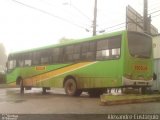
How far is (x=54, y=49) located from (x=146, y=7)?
7.51 meters

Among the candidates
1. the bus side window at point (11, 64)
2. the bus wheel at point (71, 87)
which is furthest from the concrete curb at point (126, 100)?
the bus side window at point (11, 64)

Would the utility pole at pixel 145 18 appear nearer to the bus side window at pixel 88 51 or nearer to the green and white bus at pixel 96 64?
the green and white bus at pixel 96 64

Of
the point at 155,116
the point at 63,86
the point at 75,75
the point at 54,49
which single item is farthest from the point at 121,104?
the point at 54,49

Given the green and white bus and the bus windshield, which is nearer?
the green and white bus

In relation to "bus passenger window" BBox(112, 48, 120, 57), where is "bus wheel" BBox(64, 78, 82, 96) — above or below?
below

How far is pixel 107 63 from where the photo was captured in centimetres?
1653

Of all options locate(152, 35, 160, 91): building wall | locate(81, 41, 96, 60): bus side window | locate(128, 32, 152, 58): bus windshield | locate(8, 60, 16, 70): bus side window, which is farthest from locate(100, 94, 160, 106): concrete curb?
locate(8, 60, 16, 70): bus side window

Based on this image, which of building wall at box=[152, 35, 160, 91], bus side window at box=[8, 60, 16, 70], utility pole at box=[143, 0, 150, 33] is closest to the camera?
building wall at box=[152, 35, 160, 91]

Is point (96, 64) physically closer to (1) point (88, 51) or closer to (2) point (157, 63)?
(1) point (88, 51)

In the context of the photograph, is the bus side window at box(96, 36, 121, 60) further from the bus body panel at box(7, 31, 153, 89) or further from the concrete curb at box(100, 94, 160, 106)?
the concrete curb at box(100, 94, 160, 106)

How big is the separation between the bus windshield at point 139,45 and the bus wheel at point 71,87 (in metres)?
4.38

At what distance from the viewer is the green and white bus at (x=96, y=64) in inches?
623

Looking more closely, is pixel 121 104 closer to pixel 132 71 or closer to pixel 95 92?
pixel 132 71

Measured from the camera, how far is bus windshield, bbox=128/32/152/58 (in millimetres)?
15969
